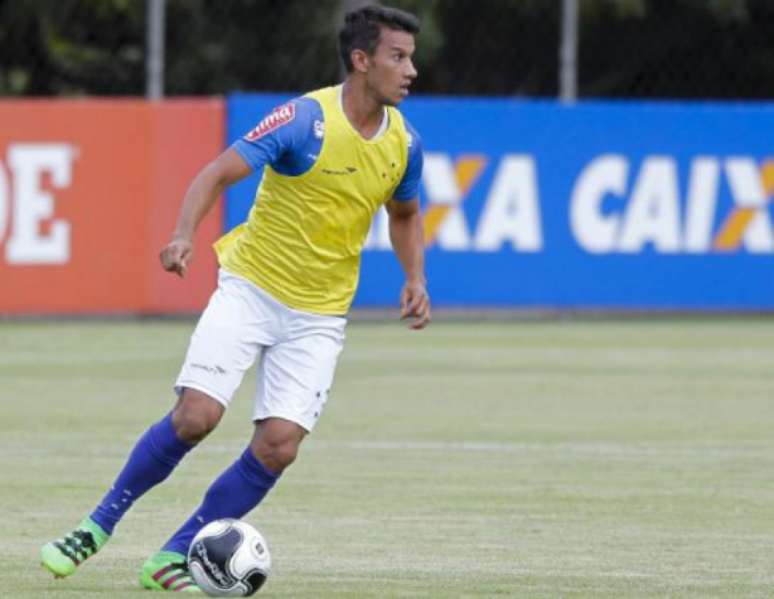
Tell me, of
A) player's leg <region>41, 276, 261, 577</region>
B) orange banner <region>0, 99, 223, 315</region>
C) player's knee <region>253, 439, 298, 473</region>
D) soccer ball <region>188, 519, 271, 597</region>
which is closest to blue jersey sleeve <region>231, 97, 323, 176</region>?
player's leg <region>41, 276, 261, 577</region>

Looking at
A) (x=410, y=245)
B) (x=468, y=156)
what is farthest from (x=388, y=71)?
(x=468, y=156)

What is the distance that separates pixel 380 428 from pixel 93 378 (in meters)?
3.56

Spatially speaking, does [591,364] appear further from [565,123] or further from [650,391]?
[565,123]

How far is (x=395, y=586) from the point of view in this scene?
8.30 meters

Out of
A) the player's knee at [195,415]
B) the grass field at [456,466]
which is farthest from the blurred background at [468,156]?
the player's knee at [195,415]

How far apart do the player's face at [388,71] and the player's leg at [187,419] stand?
0.90 metres

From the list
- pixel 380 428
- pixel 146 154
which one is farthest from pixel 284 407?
pixel 146 154

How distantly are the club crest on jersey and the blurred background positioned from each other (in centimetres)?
1277

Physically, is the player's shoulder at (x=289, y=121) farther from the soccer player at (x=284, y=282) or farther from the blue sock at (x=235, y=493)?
the blue sock at (x=235, y=493)

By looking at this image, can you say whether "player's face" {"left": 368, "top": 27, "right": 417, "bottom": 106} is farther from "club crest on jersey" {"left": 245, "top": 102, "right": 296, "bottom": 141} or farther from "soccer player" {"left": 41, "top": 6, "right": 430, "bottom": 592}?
"club crest on jersey" {"left": 245, "top": 102, "right": 296, "bottom": 141}

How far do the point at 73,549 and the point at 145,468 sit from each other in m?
0.37

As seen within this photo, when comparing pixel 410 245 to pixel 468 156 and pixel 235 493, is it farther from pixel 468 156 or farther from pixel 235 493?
pixel 468 156

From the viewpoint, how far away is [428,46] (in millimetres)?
25594

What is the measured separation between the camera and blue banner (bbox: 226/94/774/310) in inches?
875
